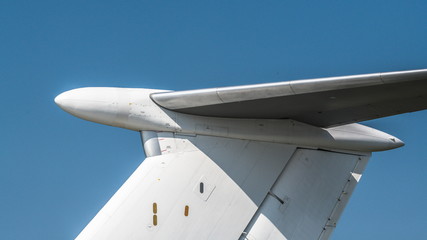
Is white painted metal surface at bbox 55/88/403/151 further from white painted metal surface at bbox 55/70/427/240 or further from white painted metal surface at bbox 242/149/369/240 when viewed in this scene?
white painted metal surface at bbox 242/149/369/240

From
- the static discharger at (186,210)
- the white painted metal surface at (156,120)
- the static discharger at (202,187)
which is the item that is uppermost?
the white painted metal surface at (156,120)

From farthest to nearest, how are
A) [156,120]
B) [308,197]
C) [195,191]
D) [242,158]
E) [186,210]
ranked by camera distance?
[308,197] < [242,158] < [156,120] < [195,191] < [186,210]

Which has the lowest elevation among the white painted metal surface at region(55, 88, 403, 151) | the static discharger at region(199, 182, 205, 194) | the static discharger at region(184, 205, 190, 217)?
the static discharger at region(184, 205, 190, 217)

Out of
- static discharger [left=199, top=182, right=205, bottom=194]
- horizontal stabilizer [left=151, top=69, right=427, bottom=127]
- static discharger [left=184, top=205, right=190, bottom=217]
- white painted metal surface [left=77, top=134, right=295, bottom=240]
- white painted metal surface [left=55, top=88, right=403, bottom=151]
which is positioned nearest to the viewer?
horizontal stabilizer [left=151, top=69, right=427, bottom=127]

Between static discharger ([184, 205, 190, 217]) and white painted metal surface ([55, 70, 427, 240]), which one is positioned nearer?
white painted metal surface ([55, 70, 427, 240])

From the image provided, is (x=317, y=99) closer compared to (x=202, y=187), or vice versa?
(x=317, y=99)

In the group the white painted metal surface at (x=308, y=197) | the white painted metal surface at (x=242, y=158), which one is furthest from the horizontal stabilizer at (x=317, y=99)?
the white painted metal surface at (x=308, y=197)

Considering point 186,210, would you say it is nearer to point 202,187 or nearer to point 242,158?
point 202,187

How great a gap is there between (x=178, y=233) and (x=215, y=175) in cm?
89

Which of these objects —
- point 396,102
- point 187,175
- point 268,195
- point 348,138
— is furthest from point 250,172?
point 396,102

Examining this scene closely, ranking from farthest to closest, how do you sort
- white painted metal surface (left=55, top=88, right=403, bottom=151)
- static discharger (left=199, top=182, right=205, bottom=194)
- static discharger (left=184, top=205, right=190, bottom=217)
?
white painted metal surface (left=55, top=88, right=403, bottom=151) → static discharger (left=199, top=182, right=205, bottom=194) → static discharger (left=184, top=205, right=190, bottom=217)

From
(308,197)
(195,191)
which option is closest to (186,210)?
(195,191)

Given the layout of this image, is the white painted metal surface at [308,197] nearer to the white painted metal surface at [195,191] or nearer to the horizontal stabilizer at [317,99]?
the white painted metal surface at [195,191]

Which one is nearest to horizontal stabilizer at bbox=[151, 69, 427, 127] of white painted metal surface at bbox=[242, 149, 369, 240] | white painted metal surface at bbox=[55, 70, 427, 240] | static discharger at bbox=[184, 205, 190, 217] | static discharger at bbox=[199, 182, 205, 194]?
white painted metal surface at bbox=[55, 70, 427, 240]
